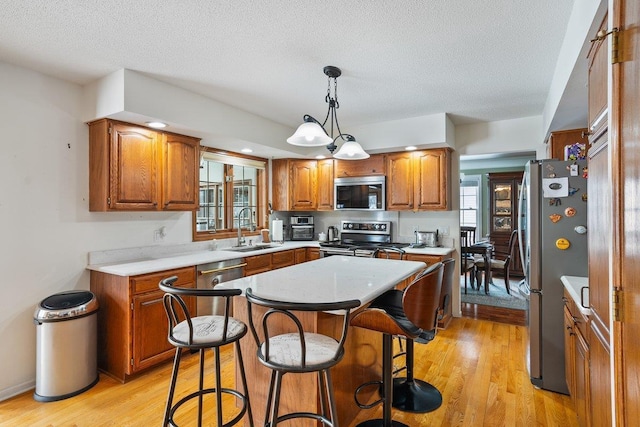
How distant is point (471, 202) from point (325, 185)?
4.41 metres

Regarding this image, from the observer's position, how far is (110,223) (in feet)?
10.2

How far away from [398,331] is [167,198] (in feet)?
8.16

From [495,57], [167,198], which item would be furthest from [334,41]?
[167,198]

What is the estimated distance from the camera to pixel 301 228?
5.13 m

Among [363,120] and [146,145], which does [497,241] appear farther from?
[146,145]

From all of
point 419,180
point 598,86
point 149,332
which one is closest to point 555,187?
point 598,86

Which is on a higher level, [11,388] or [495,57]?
[495,57]

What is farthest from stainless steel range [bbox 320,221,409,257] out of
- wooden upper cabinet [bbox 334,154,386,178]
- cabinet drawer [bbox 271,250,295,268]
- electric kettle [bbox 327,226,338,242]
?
wooden upper cabinet [bbox 334,154,386,178]

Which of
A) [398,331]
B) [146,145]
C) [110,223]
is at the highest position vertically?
[146,145]

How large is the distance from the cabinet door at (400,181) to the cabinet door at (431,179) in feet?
0.24

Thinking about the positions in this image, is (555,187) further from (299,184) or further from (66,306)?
(66,306)

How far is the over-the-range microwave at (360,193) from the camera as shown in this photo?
441cm

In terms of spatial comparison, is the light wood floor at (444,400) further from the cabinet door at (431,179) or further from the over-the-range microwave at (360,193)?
the over-the-range microwave at (360,193)

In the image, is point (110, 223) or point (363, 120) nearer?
point (110, 223)
